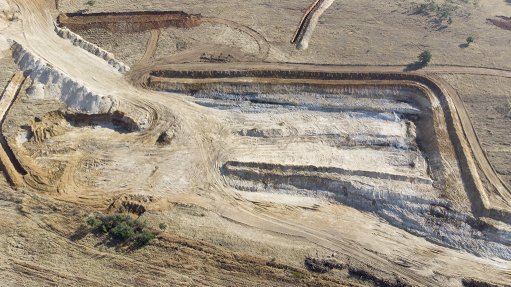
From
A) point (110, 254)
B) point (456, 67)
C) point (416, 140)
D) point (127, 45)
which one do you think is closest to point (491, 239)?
point (416, 140)

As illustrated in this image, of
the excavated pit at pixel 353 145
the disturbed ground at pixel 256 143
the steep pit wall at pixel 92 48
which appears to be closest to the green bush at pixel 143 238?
the disturbed ground at pixel 256 143

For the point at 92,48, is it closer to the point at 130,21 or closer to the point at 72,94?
the point at 130,21

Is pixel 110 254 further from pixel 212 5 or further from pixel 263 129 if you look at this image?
pixel 212 5

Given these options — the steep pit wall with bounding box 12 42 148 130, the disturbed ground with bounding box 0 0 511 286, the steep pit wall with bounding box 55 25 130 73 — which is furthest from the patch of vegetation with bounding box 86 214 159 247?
the steep pit wall with bounding box 55 25 130 73

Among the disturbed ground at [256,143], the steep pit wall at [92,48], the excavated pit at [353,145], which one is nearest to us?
the disturbed ground at [256,143]

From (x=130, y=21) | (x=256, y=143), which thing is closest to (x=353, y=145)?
(x=256, y=143)

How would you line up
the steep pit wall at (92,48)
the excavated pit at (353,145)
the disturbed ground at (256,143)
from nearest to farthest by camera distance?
the disturbed ground at (256,143) → the excavated pit at (353,145) → the steep pit wall at (92,48)

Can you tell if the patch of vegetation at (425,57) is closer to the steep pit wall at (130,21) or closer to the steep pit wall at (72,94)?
the steep pit wall at (130,21)

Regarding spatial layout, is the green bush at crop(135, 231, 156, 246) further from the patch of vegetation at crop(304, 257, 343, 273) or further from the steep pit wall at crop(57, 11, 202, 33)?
the steep pit wall at crop(57, 11, 202, 33)
